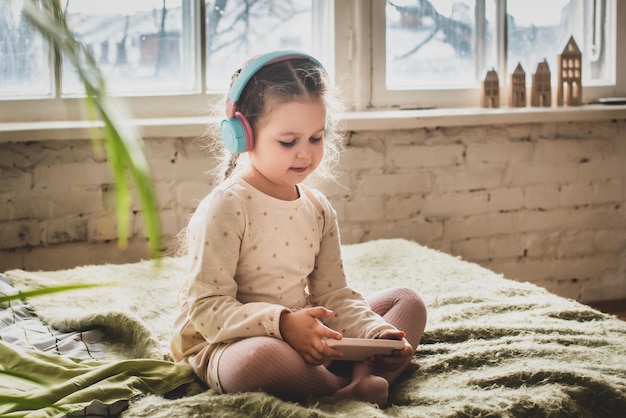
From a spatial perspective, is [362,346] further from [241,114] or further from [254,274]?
[241,114]

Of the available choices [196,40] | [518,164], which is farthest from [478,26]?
[196,40]

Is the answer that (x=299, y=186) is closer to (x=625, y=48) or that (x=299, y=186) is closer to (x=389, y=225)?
(x=389, y=225)

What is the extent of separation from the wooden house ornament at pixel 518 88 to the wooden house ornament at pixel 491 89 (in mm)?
64

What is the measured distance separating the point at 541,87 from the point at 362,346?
185 cm

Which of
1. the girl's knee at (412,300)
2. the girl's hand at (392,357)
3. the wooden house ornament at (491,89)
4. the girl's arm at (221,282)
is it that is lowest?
the girl's hand at (392,357)

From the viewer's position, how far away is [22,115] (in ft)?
7.91

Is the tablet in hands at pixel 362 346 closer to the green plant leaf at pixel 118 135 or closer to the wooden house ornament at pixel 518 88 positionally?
the green plant leaf at pixel 118 135

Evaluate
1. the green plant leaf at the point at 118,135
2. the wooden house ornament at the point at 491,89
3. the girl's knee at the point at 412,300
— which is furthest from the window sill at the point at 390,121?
the green plant leaf at the point at 118,135

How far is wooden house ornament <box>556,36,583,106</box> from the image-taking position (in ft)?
9.52

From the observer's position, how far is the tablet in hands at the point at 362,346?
1.31 metres

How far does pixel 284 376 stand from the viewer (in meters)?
1.31

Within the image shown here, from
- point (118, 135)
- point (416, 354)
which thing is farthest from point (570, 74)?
point (118, 135)

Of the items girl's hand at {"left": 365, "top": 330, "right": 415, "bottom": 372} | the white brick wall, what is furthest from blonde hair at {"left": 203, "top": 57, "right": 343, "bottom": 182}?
the white brick wall

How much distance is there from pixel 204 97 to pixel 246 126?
3.78 feet
